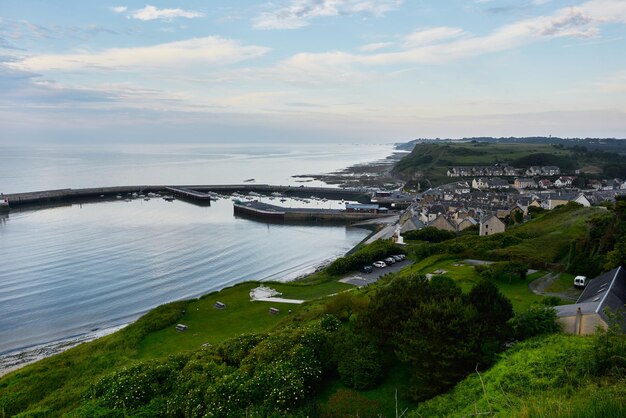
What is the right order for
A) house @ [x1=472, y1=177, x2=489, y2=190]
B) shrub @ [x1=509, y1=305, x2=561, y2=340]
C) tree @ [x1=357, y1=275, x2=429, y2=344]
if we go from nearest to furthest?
shrub @ [x1=509, y1=305, x2=561, y2=340] → tree @ [x1=357, y1=275, x2=429, y2=344] → house @ [x1=472, y1=177, x2=489, y2=190]

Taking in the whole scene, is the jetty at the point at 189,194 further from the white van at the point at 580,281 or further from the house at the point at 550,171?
the house at the point at 550,171

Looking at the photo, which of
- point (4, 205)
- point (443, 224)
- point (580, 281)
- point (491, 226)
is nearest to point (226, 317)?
point (580, 281)

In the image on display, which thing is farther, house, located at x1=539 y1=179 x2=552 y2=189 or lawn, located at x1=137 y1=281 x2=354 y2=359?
house, located at x1=539 y1=179 x2=552 y2=189

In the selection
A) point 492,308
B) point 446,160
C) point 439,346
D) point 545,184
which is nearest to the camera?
point 439,346

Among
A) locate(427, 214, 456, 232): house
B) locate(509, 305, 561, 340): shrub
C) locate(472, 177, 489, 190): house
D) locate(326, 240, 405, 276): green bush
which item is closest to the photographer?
locate(509, 305, 561, 340): shrub

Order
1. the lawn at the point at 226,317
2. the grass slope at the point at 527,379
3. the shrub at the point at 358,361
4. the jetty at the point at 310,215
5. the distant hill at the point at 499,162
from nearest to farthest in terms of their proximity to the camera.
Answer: the grass slope at the point at 527,379
the shrub at the point at 358,361
the lawn at the point at 226,317
the jetty at the point at 310,215
the distant hill at the point at 499,162

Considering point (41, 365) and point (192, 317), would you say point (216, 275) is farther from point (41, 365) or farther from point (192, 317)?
point (41, 365)

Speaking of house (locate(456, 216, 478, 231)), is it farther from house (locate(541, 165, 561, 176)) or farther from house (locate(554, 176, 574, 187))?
house (locate(541, 165, 561, 176))

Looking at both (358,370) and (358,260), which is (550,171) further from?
(358,370)

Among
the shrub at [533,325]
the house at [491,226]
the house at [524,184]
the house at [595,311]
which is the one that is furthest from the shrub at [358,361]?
the house at [524,184]

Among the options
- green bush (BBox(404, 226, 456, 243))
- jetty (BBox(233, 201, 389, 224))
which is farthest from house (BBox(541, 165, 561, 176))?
green bush (BBox(404, 226, 456, 243))
